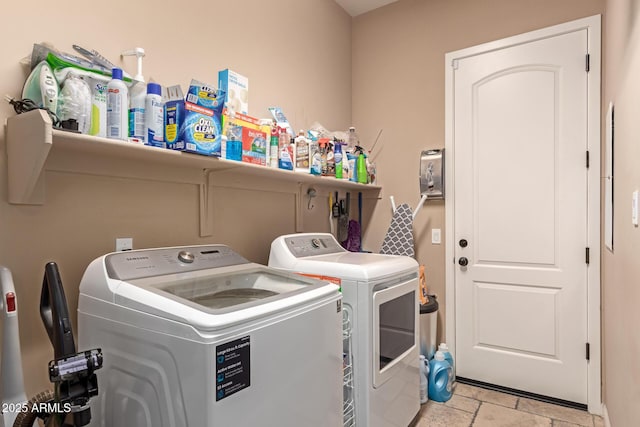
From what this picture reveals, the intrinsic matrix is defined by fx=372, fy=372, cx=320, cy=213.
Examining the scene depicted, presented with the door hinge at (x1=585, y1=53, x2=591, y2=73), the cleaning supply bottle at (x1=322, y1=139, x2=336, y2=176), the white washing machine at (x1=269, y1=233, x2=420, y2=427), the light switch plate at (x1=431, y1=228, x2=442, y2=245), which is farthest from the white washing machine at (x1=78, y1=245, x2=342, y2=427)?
the door hinge at (x1=585, y1=53, x2=591, y2=73)

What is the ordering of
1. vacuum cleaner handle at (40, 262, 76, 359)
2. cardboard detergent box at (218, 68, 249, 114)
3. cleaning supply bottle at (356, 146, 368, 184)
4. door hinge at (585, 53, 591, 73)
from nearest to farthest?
1. vacuum cleaner handle at (40, 262, 76, 359)
2. cardboard detergent box at (218, 68, 249, 114)
3. door hinge at (585, 53, 591, 73)
4. cleaning supply bottle at (356, 146, 368, 184)

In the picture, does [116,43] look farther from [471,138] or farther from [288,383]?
[471,138]

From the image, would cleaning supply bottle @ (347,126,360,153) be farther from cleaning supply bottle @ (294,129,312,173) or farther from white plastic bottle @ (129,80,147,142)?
white plastic bottle @ (129,80,147,142)

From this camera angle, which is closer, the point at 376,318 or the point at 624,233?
the point at 624,233

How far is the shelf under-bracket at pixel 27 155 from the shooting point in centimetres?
109

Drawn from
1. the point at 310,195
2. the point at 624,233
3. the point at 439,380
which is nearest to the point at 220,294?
the point at 310,195

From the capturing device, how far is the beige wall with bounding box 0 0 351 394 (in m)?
1.28

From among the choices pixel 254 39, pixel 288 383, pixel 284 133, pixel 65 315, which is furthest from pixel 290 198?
pixel 65 315

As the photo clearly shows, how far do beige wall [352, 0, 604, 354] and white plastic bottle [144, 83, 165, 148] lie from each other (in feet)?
6.82

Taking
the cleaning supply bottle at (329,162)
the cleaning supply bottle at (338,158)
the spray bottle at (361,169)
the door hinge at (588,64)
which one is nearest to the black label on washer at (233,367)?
the cleaning supply bottle at (329,162)

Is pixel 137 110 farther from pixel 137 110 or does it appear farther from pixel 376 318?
pixel 376 318

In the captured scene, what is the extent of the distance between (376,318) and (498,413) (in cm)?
132

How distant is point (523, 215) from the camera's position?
2.59 metres

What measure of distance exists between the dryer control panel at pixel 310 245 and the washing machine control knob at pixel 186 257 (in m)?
0.61
